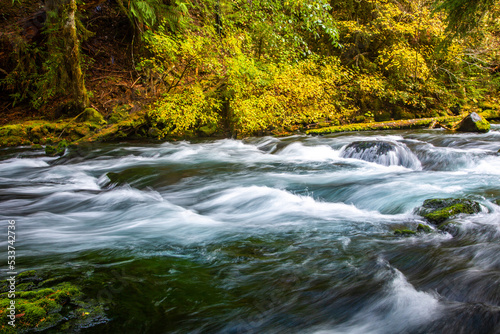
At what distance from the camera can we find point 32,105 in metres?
12.1

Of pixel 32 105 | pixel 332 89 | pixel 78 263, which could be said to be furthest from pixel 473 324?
pixel 32 105

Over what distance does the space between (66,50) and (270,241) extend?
952 centimetres

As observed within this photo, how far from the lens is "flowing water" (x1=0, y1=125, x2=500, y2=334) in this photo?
220 cm

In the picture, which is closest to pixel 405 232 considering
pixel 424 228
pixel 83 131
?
pixel 424 228

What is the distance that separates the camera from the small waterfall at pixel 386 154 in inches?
283

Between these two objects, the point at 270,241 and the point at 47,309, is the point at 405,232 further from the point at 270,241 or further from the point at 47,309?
the point at 47,309

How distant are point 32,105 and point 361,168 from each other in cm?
1140

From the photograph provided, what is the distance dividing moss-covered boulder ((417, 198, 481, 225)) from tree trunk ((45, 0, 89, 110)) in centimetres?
992

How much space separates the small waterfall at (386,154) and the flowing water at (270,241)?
0.05 meters

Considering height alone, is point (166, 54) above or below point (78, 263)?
above

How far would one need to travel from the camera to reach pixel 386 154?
7293 millimetres

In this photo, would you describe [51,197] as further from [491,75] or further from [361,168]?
[491,75]

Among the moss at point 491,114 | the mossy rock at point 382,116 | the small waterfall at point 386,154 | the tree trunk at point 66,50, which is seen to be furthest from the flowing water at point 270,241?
the moss at point 491,114

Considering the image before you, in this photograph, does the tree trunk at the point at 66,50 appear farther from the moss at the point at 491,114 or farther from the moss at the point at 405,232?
the moss at the point at 491,114
